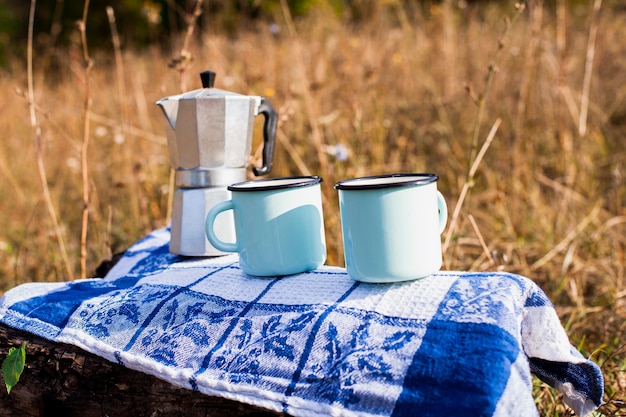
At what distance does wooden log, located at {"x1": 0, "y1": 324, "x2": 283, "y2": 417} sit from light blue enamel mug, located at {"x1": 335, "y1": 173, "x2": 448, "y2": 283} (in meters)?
0.31

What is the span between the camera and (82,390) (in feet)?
3.64

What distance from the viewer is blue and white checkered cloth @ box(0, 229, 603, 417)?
34.8 inches

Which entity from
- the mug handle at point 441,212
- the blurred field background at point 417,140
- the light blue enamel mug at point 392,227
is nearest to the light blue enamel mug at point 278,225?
the light blue enamel mug at point 392,227

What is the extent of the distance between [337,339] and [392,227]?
19 centimetres

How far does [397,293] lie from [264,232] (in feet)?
0.83

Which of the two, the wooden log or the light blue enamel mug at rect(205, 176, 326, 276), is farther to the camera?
the light blue enamel mug at rect(205, 176, 326, 276)

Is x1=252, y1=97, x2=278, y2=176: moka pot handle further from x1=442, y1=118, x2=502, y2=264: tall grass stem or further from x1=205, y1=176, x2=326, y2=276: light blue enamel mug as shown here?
x1=442, y1=118, x2=502, y2=264: tall grass stem

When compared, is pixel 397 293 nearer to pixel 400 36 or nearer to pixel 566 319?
pixel 566 319

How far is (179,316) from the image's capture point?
1.11m

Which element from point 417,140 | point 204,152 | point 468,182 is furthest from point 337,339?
point 417,140

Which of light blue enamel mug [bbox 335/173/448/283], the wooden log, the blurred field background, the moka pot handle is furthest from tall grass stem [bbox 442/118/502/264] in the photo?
the wooden log

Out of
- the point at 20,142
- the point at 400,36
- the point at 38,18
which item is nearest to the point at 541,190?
the point at 400,36

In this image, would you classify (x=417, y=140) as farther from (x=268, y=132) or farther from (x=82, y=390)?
(x=82, y=390)

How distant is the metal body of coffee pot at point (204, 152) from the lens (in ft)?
4.59
